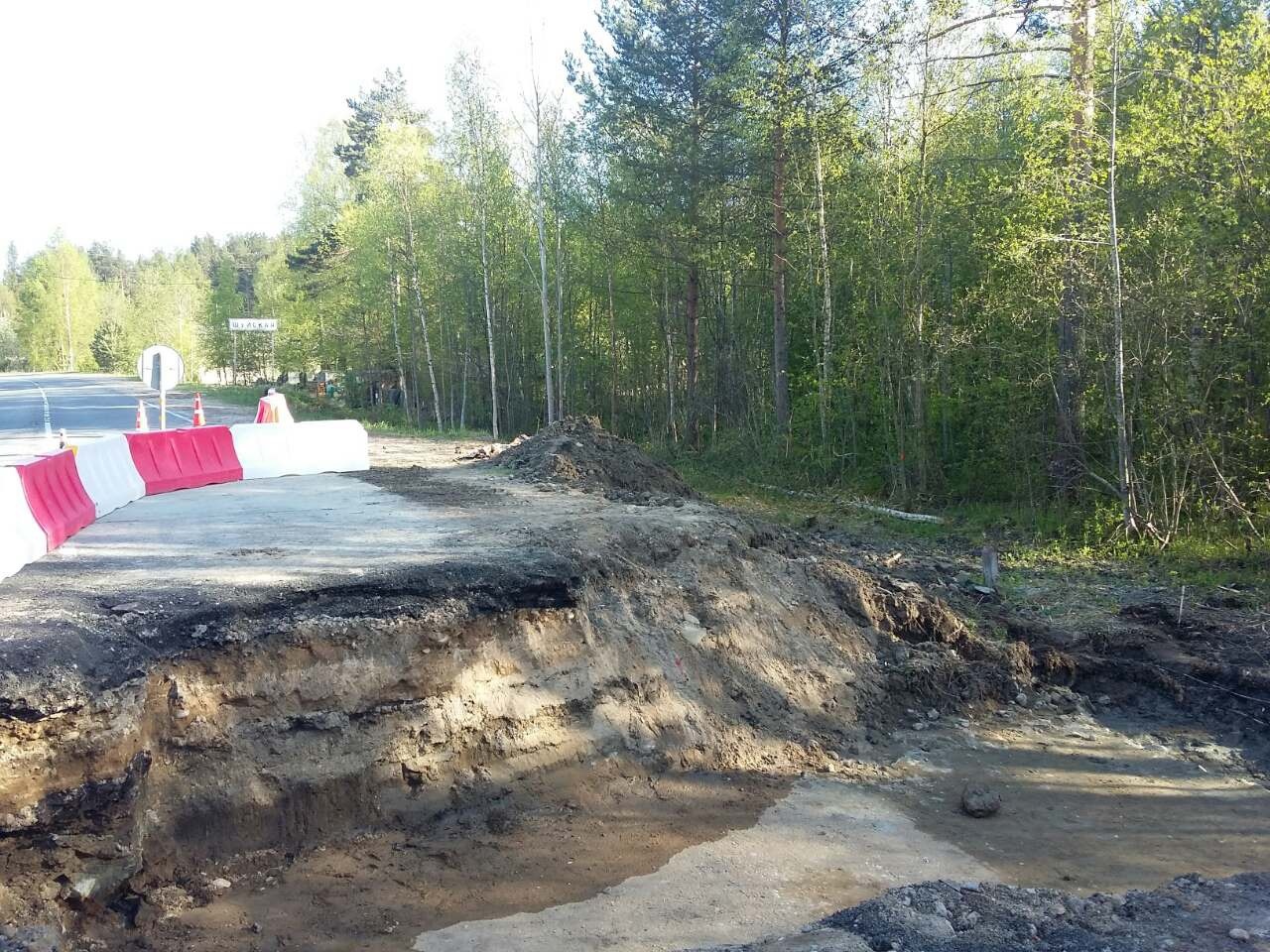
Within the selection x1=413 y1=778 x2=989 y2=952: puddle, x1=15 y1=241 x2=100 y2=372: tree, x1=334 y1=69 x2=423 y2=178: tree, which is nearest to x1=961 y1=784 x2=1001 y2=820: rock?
x1=413 y1=778 x2=989 y2=952: puddle

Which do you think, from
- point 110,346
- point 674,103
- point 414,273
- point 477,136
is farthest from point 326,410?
point 110,346

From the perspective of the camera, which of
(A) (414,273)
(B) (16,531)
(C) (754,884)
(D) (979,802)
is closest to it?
(C) (754,884)

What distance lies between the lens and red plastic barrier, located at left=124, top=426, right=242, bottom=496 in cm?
1147

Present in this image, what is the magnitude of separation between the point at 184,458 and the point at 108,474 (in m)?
1.59

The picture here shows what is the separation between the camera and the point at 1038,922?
173 inches

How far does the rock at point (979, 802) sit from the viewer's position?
6430 millimetres

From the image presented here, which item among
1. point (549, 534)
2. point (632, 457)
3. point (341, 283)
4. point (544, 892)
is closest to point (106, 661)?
point (544, 892)

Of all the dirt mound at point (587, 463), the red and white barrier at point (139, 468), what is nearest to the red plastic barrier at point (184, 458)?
the red and white barrier at point (139, 468)

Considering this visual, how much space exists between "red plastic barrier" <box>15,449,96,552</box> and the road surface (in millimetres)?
8888

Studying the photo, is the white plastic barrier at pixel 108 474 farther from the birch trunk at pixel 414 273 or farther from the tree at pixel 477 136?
the birch trunk at pixel 414 273

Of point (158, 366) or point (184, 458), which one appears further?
point (158, 366)

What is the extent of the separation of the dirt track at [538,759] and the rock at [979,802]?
163 millimetres

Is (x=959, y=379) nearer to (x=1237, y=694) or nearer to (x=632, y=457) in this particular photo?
(x=632, y=457)

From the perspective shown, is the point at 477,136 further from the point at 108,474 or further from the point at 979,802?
the point at 979,802
